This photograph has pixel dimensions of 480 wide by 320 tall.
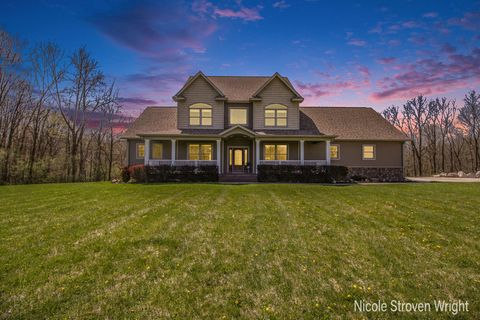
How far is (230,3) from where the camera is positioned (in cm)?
1191

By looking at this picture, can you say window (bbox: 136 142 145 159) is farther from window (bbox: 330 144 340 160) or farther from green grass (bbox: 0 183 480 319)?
window (bbox: 330 144 340 160)

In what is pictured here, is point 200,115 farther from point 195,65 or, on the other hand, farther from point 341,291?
point 341,291

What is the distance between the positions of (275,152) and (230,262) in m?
17.5

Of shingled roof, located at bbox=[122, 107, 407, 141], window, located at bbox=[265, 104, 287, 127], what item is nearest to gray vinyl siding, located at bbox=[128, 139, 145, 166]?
shingled roof, located at bbox=[122, 107, 407, 141]

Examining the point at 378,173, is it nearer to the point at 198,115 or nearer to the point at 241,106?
the point at 241,106

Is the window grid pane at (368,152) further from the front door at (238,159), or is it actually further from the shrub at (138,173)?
the shrub at (138,173)

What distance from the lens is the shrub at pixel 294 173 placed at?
17.1 metres

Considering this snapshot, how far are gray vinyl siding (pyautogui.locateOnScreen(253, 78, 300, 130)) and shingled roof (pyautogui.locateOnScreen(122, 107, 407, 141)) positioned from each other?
32.9 inches

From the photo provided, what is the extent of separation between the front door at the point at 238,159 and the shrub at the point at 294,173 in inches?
159

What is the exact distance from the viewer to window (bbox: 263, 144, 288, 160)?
20977mm

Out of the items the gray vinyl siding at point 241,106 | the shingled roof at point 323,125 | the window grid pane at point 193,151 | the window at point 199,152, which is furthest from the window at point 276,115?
the window grid pane at point 193,151

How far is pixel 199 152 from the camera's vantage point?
20.9 metres

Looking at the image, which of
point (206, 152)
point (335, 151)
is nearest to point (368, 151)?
point (335, 151)

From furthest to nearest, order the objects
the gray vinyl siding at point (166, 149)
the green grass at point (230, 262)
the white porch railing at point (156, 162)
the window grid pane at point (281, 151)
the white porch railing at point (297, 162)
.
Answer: the window grid pane at point (281, 151), the gray vinyl siding at point (166, 149), the white porch railing at point (297, 162), the white porch railing at point (156, 162), the green grass at point (230, 262)
